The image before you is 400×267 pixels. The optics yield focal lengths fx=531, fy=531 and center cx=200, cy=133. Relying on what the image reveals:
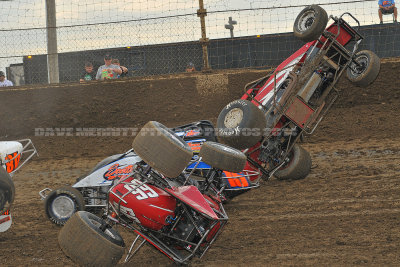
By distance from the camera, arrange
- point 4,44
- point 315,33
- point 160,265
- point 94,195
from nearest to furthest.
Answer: point 160,265
point 94,195
point 315,33
point 4,44

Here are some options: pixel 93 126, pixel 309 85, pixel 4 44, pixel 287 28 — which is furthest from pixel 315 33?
pixel 4 44

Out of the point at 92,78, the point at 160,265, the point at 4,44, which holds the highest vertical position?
the point at 4,44

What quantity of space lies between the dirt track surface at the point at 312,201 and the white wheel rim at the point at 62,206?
22 centimetres

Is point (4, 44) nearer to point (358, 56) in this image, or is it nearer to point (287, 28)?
point (287, 28)

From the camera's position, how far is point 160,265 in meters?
4.92

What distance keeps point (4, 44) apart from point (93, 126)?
2.88m

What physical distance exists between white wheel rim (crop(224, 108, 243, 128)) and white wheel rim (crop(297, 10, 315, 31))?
183cm

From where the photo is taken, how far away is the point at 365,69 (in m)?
7.81

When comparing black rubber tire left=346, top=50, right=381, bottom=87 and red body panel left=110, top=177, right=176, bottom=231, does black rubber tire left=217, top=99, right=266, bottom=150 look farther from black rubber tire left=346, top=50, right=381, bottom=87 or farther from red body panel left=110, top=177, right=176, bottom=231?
red body panel left=110, top=177, right=176, bottom=231

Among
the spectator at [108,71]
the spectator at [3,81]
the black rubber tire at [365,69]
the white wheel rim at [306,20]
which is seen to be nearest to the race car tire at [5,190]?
the white wheel rim at [306,20]

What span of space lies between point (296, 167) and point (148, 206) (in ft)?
12.9

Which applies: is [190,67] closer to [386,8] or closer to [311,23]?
[311,23]

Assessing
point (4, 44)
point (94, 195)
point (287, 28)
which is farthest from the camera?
point (4, 44)

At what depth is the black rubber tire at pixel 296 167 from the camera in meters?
7.95
